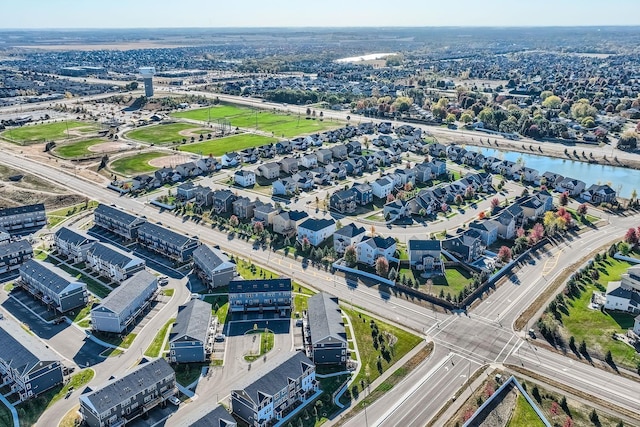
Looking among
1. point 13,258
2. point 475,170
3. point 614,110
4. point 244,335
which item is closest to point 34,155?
point 13,258

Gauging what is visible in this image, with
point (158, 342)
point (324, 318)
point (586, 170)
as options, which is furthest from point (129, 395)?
point (586, 170)

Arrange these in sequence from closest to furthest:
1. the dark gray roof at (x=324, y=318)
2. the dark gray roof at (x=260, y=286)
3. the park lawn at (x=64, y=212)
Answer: the dark gray roof at (x=324, y=318) < the dark gray roof at (x=260, y=286) < the park lawn at (x=64, y=212)

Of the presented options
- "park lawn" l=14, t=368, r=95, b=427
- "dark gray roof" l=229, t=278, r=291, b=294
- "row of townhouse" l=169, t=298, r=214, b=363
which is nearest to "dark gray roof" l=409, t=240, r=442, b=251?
"dark gray roof" l=229, t=278, r=291, b=294

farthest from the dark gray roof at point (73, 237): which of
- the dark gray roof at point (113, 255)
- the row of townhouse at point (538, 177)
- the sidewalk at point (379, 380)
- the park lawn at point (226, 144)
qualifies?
the row of townhouse at point (538, 177)

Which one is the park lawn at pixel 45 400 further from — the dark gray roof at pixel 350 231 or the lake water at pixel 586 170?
the lake water at pixel 586 170

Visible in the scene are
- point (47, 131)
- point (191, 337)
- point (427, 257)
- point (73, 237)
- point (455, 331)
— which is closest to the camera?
point (191, 337)

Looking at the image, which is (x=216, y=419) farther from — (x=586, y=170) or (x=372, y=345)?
(x=586, y=170)
